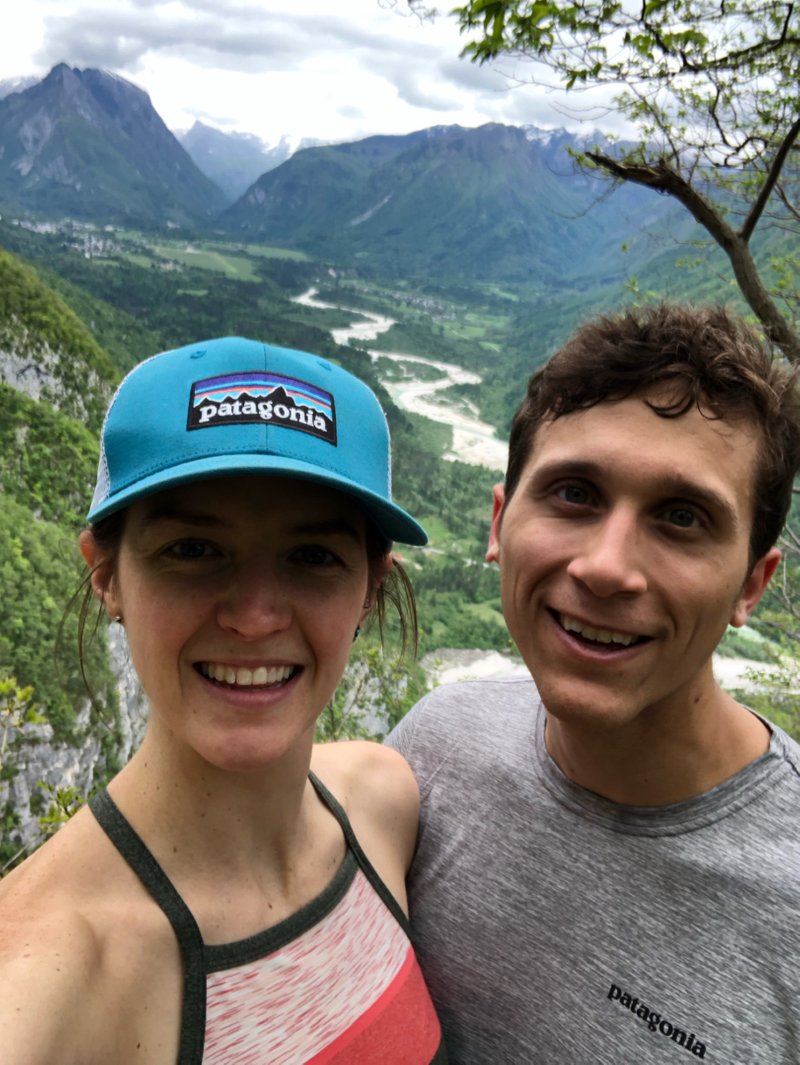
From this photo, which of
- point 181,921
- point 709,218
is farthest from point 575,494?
point 709,218

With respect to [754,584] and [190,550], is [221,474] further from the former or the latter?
[754,584]

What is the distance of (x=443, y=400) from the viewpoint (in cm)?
8875

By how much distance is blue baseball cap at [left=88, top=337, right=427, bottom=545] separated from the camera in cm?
150

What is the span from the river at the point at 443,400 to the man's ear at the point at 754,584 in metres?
66.7

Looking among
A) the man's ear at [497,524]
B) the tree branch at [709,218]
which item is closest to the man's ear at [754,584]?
the man's ear at [497,524]

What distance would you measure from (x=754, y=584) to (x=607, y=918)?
943 mm

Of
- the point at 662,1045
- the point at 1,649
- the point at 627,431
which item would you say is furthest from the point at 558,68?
the point at 1,649

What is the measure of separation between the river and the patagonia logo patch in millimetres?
67200

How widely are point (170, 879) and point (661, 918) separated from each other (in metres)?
1.17

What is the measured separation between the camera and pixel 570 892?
198 centimetres

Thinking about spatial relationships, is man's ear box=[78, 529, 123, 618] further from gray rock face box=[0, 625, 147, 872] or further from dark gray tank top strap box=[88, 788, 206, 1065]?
gray rock face box=[0, 625, 147, 872]

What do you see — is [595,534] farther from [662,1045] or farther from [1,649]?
[1,649]

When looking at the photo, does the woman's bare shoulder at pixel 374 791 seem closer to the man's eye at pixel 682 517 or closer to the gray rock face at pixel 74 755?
the man's eye at pixel 682 517

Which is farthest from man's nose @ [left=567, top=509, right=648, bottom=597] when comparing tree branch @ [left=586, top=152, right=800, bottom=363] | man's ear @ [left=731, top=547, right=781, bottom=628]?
tree branch @ [left=586, top=152, right=800, bottom=363]
